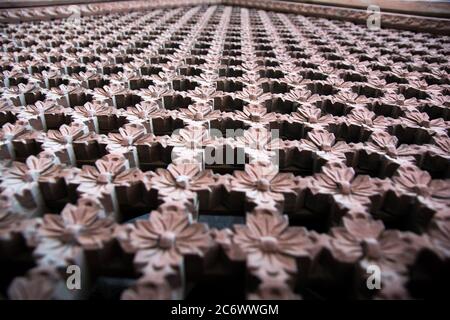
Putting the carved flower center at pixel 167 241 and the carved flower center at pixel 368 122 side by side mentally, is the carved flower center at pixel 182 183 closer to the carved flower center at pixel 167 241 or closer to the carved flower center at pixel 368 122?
the carved flower center at pixel 167 241

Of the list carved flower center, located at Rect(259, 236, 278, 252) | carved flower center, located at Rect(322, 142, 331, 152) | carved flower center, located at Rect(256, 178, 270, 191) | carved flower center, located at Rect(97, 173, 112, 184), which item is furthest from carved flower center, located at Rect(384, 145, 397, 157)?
carved flower center, located at Rect(97, 173, 112, 184)

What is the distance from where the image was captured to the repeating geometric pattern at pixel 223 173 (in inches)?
24.9

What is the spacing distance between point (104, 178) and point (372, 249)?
629 millimetres

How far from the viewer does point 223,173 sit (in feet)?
3.31

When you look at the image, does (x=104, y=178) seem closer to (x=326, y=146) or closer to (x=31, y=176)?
(x=31, y=176)

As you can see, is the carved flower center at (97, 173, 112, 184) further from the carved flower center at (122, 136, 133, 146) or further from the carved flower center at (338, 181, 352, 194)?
the carved flower center at (338, 181, 352, 194)

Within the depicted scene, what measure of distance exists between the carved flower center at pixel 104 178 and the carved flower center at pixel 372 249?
1.99 feet

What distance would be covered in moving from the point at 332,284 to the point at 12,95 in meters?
1.33

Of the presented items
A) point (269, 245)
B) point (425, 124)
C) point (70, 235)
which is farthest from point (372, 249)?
point (425, 124)

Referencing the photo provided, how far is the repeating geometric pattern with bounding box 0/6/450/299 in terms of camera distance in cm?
63

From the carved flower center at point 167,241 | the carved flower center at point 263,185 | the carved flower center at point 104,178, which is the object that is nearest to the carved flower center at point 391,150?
the carved flower center at point 263,185

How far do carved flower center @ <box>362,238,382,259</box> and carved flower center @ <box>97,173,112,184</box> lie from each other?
0.61 metres
